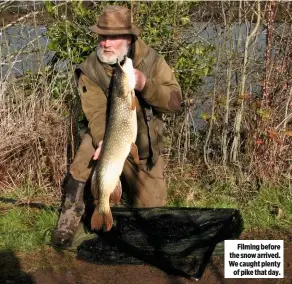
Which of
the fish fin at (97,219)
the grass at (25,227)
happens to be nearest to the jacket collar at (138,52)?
the fish fin at (97,219)

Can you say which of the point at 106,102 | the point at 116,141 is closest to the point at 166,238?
the point at 116,141

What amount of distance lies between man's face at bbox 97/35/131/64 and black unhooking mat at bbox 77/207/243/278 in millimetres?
1378

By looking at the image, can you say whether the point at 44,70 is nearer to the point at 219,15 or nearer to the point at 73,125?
the point at 73,125

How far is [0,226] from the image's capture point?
5.59m

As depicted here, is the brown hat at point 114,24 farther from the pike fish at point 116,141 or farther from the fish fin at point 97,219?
the fish fin at point 97,219

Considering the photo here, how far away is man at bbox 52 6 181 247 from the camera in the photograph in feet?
17.4

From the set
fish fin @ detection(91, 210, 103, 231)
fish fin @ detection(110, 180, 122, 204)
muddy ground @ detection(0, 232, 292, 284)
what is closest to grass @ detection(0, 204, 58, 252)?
muddy ground @ detection(0, 232, 292, 284)

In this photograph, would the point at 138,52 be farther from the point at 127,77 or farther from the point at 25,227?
the point at 25,227

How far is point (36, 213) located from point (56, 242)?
29.1 inches

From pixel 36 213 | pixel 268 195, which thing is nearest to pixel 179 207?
pixel 268 195

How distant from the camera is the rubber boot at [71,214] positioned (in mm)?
5281

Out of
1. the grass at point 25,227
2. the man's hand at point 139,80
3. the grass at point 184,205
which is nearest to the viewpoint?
the man's hand at point 139,80

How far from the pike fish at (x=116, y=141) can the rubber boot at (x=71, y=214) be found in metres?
0.64

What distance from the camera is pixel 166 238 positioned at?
5.25 metres
